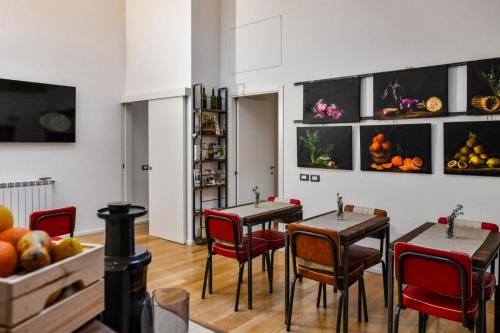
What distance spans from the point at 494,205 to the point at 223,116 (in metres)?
3.78

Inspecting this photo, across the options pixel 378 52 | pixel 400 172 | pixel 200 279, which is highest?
pixel 378 52

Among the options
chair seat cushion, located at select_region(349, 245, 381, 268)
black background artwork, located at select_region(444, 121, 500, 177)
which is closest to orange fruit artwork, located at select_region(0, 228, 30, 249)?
chair seat cushion, located at select_region(349, 245, 381, 268)

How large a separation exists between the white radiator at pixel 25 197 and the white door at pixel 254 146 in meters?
2.82

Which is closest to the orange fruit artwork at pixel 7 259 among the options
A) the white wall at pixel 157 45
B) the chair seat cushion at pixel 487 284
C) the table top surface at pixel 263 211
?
the chair seat cushion at pixel 487 284

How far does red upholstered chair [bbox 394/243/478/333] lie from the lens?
85.0 inches

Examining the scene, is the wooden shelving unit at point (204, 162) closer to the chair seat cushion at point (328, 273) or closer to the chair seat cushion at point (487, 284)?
the chair seat cushion at point (328, 273)

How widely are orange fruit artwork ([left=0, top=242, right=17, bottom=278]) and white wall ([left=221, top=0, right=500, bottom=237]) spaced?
3.96 meters

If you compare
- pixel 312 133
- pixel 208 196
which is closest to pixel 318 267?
pixel 312 133

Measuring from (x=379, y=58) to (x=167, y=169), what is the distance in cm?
A: 338

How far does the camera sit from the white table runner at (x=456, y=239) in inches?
98.9

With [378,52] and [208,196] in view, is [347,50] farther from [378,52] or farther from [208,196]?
[208,196]

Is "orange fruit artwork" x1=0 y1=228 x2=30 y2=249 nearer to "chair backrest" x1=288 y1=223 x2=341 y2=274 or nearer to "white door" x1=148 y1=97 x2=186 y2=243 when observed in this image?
"chair backrest" x1=288 y1=223 x2=341 y2=274

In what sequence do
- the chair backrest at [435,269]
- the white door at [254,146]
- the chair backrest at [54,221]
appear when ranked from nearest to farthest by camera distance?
the chair backrest at [435,269] < the chair backrest at [54,221] < the white door at [254,146]

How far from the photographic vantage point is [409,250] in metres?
2.30
